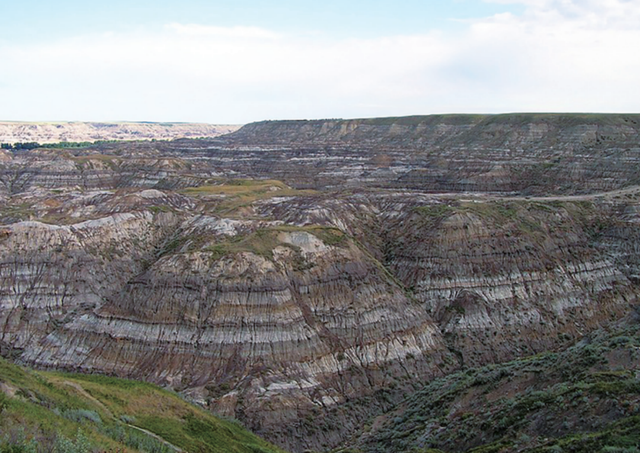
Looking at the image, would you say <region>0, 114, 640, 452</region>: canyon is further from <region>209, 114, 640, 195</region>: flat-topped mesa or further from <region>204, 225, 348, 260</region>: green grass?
<region>209, 114, 640, 195</region>: flat-topped mesa

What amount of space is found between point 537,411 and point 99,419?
23.7m

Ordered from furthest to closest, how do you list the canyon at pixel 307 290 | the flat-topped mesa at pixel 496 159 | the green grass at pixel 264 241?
the flat-topped mesa at pixel 496 159 → the green grass at pixel 264 241 → the canyon at pixel 307 290

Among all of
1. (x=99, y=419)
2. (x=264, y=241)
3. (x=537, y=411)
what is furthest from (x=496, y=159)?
(x=99, y=419)

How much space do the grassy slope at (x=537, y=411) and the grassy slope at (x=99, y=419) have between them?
41.7ft

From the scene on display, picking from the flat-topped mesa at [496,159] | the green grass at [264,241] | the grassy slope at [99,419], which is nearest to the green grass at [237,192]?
the green grass at [264,241]

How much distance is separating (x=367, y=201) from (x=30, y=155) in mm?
130709

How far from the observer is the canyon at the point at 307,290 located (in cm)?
5694

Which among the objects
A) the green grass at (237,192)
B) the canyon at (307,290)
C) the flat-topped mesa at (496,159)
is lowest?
the canyon at (307,290)

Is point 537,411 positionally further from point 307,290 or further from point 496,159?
point 496,159

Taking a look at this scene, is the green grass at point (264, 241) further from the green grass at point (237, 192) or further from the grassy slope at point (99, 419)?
the grassy slope at point (99, 419)

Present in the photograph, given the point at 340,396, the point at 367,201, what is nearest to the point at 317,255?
the point at 340,396

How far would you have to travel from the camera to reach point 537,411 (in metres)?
31.7

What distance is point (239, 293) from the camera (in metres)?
61.9

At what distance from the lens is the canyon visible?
187ft
